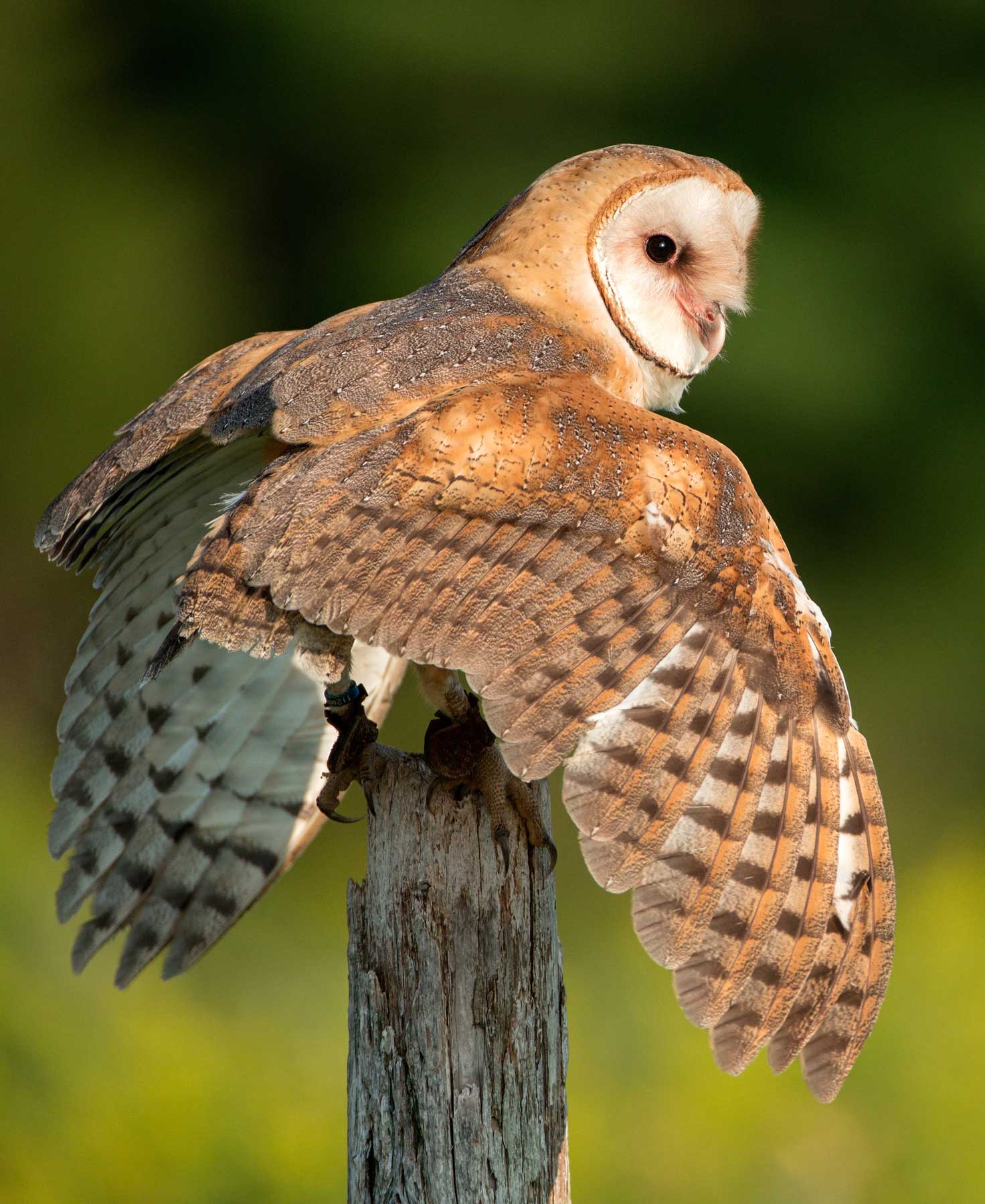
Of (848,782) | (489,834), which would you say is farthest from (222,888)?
(848,782)

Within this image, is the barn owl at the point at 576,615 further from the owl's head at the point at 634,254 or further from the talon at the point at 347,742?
the owl's head at the point at 634,254

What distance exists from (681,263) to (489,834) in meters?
1.09

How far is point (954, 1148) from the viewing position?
346 centimetres

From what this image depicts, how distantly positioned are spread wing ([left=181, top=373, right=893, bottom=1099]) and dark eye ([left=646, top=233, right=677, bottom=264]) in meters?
0.65

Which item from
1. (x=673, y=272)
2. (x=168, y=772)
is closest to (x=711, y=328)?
(x=673, y=272)

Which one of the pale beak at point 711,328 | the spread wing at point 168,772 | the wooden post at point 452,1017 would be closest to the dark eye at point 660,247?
the pale beak at point 711,328

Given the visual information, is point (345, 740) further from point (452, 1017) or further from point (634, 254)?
point (634, 254)

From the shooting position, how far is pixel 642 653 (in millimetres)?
1768

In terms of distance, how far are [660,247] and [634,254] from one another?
5cm

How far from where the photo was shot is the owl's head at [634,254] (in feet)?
7.77

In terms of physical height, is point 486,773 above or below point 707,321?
below

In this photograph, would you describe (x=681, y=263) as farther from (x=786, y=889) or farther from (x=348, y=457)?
(x=786, y=889)

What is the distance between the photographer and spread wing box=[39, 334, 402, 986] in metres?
2.51

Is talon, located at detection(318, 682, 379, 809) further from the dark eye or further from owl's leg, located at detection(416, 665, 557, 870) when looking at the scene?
the dark eye
